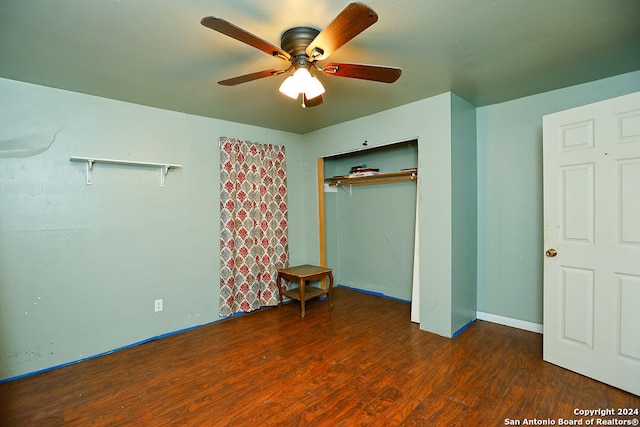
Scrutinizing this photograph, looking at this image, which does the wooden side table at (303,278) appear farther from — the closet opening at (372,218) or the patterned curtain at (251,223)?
the closet opening at (372,218)

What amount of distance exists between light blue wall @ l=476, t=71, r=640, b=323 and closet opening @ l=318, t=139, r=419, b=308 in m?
0.75

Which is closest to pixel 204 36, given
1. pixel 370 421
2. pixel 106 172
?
pixel 106 172

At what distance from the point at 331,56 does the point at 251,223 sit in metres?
2.22

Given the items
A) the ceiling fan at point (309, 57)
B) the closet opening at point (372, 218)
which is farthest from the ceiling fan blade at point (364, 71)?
the closet opening at point (372, 218)

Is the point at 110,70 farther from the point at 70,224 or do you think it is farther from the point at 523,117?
the point at 523,117

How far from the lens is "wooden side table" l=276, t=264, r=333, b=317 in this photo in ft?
Result: 11.5

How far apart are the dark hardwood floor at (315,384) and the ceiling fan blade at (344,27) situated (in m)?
2.12

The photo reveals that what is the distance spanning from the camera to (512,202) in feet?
10.2

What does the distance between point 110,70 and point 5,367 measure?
7.94 ft

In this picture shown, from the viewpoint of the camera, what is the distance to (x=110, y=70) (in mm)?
2229

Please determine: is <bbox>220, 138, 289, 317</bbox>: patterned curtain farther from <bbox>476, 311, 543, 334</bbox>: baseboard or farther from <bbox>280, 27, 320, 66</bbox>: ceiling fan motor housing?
<bbox>476, 311, 543, 334</bbox>: baseboard

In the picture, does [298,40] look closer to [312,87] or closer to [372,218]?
[312,87]

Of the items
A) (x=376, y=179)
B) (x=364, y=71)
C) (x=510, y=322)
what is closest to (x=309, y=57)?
(x=364, y=71)

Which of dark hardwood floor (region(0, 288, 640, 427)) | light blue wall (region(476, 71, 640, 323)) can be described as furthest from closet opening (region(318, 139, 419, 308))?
dark hardwood floor (region(0, 288, 640, 427))
